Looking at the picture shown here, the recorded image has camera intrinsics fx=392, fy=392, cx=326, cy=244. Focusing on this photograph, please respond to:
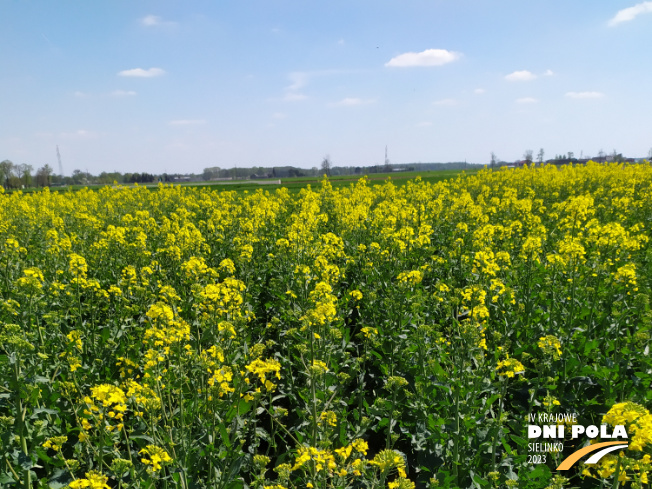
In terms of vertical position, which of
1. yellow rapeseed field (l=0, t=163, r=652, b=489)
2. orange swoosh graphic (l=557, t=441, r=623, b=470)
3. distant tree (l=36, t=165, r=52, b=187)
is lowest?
orange swoosh graphic (l=557, t=441, r=623, b=470)

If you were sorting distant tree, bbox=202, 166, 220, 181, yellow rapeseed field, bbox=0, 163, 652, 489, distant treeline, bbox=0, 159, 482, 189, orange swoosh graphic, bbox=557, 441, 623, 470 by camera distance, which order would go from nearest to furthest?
yellow rapeseed field, bbox=0, 163, 652, 489 < orange swoosh graphic, bbox=557, 441, 623, 470 < distant treeline, bbox=0, 159, 482, 189 < distant tree, bbox=202, 166, 220, 181

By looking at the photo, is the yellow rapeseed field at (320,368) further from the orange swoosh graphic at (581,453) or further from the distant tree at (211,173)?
the distant tree at (211,173)

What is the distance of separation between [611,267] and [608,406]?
320 cm

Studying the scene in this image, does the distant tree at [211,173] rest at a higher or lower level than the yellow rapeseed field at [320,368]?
higher

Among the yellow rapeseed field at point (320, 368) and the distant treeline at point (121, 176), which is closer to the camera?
the yellow rapeseed field at point (320, 368)

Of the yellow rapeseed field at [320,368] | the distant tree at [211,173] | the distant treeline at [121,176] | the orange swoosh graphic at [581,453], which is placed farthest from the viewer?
the distant tree at [211,173]

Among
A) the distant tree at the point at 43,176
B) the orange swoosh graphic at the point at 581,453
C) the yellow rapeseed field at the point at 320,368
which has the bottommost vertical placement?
the orange swoosh graphic at the point at 581,453

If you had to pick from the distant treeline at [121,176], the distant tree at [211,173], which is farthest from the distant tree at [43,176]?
the distant tree at [211,173]

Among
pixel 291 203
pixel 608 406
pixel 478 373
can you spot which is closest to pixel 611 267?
pixel 608 406

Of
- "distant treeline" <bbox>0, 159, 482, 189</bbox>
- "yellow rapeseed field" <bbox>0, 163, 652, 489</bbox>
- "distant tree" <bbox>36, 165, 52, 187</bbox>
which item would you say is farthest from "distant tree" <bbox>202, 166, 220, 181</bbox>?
"yellow rapeseed field" <bbox>0, 163, 652, 489</bbox>

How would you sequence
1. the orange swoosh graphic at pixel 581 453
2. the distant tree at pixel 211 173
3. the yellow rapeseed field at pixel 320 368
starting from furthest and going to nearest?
1. the distant tree at pixel 211 173
2. the orange swoosh graphic at pixel 581 453
3. the yellow rapeseed field at pixel 320 368

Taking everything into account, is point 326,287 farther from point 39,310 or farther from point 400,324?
point 39,310

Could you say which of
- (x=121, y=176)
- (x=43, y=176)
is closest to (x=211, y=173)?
(x=121, y=176)

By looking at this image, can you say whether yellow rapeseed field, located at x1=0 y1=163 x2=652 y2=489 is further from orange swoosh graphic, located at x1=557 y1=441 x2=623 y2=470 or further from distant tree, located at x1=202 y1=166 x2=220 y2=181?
distant tree, located at x1=202 y1=166 x2=220 y2=181
